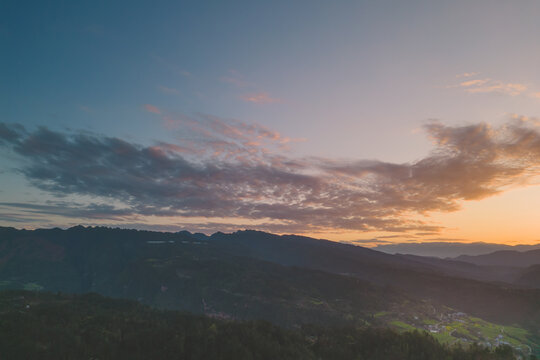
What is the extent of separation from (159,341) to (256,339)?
Result: 3768cm

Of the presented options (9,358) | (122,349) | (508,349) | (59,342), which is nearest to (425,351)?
(508,349)

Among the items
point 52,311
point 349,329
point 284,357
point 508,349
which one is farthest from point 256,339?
point 52,311

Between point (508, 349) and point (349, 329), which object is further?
point (349, 329)

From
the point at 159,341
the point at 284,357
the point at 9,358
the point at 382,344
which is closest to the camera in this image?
the point at 9,358

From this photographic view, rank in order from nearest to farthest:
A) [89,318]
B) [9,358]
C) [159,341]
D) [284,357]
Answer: [9,358], [284,357], [159,341], [89,318]

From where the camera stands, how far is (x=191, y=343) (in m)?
104

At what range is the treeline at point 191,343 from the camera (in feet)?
314

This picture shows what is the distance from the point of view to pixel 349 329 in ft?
476

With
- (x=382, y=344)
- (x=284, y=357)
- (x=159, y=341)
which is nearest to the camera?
(x=284, y=357)

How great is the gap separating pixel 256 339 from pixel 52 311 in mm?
113656

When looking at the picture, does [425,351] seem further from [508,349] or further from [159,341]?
[159,341]

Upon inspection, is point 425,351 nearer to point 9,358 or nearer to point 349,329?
point 349,329

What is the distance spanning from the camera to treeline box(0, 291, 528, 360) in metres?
95.6

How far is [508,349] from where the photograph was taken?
365 feet
